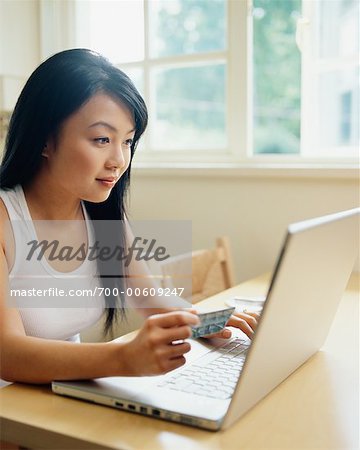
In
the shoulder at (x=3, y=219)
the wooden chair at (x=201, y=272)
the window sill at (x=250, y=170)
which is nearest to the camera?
the shoulder at (x=3, y=219)

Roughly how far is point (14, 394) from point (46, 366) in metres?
0.06

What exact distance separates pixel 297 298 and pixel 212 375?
210mm

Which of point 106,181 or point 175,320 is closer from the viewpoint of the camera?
point 175,320

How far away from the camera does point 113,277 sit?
53.8 inches

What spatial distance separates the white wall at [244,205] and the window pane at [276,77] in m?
0.31

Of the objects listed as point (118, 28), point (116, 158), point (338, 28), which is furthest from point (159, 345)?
point (118, 28)

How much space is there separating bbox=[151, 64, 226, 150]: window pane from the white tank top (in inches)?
55.1

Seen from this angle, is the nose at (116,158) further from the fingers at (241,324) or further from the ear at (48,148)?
the fingers at (241,324)

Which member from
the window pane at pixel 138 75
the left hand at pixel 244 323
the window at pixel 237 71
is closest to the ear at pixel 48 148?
the left hand at pixel 244 323

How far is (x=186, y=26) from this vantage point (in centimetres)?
262

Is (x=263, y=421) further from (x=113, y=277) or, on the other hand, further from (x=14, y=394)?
(x=113, y=277)

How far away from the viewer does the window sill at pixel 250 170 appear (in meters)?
2.00

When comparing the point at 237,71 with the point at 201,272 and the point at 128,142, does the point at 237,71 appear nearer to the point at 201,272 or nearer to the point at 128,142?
A: the point at 201,272

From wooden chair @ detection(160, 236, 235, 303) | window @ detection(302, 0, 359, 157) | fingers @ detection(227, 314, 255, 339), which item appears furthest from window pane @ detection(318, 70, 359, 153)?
fingers @ detection(227, 314, 255, 339)
